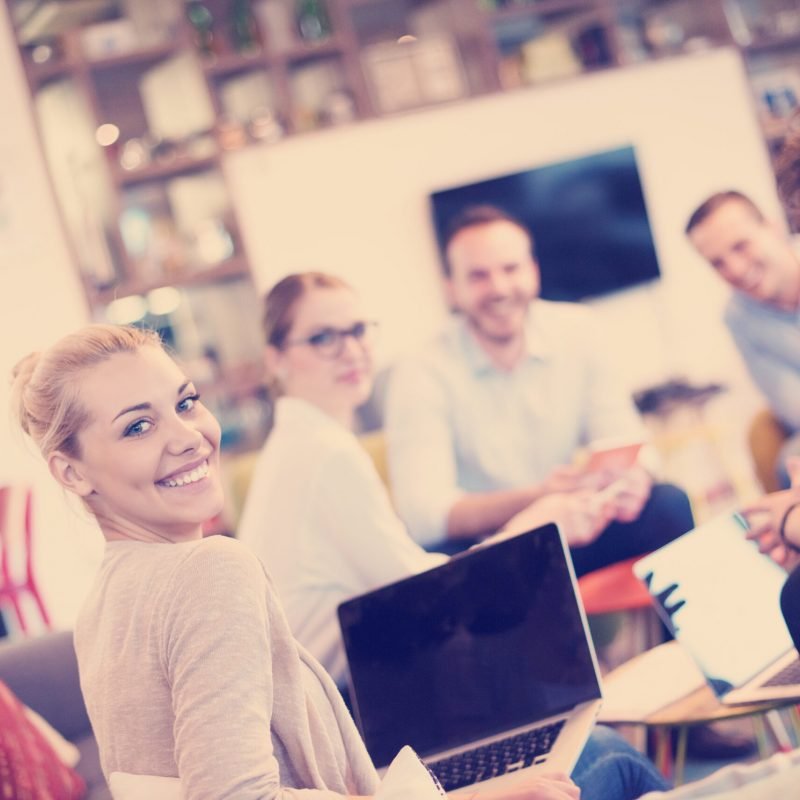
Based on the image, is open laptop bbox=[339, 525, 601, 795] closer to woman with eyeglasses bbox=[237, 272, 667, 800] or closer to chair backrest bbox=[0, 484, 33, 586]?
woman with eyeglasses bbox=[237, 272, 667, 800]

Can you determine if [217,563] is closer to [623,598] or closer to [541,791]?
[541,791]

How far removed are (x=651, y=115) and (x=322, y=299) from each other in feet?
12.7

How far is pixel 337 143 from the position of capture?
5.35 m

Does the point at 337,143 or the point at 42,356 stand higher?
the point at 337,143

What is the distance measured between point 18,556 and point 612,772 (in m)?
3.31

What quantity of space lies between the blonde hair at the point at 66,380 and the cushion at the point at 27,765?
2.26ft

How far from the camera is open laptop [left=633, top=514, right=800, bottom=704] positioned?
1761 mm

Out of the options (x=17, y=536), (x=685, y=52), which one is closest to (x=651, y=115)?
(x=685, y=52)

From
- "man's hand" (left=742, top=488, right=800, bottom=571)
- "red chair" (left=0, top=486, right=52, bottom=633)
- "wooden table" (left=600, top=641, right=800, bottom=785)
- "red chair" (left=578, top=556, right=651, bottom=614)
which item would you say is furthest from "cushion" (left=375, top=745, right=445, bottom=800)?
"red chair" (left=0, top=486, right=52, bottom=633)

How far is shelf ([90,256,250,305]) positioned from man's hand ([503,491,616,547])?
9.24 ft

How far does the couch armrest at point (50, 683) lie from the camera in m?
2.55

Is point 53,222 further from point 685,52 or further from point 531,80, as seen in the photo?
point 685,52

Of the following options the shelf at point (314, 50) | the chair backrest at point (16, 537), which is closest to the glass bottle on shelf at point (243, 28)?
the shelf at point (314, 50)

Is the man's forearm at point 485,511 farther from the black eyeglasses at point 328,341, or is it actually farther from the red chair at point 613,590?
the black eyeglasses at point 328,341
